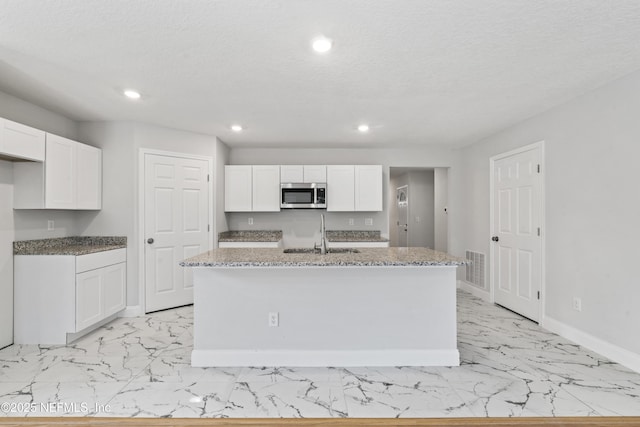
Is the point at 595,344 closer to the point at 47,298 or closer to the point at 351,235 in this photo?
the point at 351,235

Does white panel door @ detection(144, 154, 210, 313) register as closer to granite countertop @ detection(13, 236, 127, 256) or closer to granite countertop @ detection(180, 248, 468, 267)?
granite countertop @ detection(13, 236, 127, 256)

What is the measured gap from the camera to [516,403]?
2006 mm

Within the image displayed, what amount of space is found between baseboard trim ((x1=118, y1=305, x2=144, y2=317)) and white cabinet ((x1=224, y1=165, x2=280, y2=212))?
1713mm

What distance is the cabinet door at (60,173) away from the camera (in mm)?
3072

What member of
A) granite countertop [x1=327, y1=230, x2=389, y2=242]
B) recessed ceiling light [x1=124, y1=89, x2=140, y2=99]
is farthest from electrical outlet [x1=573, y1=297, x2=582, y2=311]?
recessed ceiling light [x1=124, y1=89, x2=140, y2=99]

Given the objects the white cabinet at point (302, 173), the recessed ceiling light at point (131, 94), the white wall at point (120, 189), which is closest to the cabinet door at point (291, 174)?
the white cabinet at point (302, 173)

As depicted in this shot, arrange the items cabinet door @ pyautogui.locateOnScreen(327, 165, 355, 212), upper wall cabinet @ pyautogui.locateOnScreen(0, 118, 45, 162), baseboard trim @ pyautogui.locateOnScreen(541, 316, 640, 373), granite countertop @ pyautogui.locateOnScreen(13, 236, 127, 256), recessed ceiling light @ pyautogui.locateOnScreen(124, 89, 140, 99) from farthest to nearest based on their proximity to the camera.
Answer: cabinet door @ pyautogui.locateOnScreen(327, 165, 355, 212), granite countertop @ pyautogui.locateOnScreen(13, 236, 127, 256), recessed ceiling light @ pyautogui.locateOnScreen(124, 89, 140, 99), upper wall cabinet @ pyautogui.locateOnScreen(0, 118, 45, 162), baseboard trim @ pyautogui.locateOnScreen(541, 316, 640, 373)

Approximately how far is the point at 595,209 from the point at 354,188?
2.80 metres

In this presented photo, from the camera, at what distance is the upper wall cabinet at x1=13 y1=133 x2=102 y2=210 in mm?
3029

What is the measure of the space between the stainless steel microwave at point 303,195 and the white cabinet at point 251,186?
0.40 feet

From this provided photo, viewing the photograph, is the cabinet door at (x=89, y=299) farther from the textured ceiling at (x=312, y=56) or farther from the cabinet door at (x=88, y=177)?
the textured ceiling at (x=312, y=56)

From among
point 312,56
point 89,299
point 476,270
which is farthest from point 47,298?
point 476,270

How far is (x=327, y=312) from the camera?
8.46ft

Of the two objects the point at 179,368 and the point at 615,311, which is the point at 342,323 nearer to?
the point at 179,368
